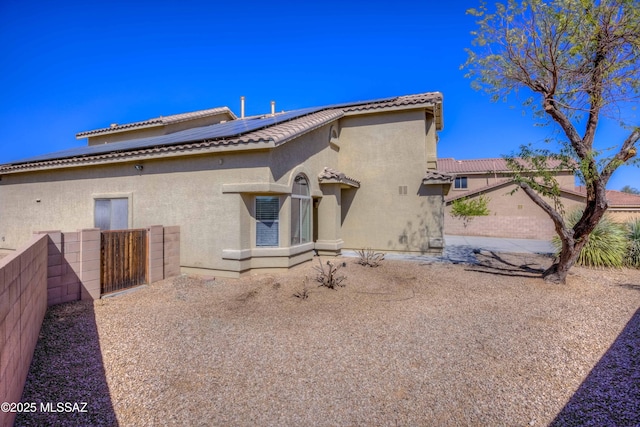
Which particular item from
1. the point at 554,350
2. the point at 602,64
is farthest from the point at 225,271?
the point at 602,64

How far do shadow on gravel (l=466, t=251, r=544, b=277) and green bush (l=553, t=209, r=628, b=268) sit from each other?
2095 mm

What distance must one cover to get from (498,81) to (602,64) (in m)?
2.62

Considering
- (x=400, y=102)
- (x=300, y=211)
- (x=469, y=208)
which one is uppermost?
(x=400, y=102)

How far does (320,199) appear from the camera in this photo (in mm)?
13922

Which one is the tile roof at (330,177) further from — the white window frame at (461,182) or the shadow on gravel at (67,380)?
the white window frame at (461,182)

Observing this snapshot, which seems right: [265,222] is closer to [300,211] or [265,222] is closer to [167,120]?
[300,211]

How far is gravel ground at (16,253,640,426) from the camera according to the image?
3.74 metres

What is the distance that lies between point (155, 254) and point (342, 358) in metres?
7.05

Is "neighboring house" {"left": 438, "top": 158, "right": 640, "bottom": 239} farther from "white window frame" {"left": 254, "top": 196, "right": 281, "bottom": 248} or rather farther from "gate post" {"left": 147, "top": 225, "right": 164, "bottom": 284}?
"gate post" {"left": 147, "top": 225, "right": 164, "bottom": 284}

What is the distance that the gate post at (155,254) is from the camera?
9.27 m

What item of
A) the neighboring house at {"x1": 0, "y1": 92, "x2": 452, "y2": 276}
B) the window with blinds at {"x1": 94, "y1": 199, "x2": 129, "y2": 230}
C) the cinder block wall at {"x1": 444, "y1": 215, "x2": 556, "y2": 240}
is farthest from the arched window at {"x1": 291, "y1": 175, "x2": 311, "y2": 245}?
the cinder block wall at {"x1": 444, "y1": 215, "x2": 556, "y2": 240}

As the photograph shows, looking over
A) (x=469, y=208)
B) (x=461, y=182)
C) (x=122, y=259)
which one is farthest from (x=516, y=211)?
(x=122, y=259)

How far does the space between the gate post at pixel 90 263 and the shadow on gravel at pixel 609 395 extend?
30.1 ft

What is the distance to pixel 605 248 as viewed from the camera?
1248cm
